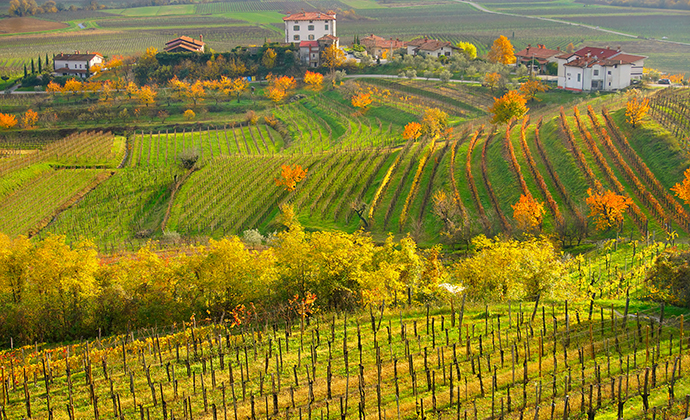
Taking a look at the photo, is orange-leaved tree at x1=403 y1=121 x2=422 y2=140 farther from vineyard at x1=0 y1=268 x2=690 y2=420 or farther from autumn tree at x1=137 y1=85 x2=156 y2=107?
autumn tree at x1=137 y1=85 x2=156 y2=107

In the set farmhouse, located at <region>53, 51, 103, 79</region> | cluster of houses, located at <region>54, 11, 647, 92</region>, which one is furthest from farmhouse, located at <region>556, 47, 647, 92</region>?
farmhouse, located at <region>53, 51, 103, 79</region>

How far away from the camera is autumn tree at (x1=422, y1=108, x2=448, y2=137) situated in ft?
309

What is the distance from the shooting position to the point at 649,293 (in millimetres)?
36875

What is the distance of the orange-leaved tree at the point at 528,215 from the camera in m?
57.1

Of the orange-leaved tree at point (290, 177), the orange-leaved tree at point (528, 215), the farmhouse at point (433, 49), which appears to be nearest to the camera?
the orange-leaved tree at point (528, 215)

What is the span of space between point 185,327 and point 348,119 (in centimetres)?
8201

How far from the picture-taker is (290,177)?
7975cm

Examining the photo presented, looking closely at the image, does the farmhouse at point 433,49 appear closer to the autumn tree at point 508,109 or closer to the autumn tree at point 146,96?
the autumn tree at point 146,96

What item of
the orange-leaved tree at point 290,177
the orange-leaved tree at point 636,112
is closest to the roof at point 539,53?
the orange-leaved tree at point 636,112

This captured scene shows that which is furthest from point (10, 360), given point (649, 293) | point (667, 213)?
point (667, 213)

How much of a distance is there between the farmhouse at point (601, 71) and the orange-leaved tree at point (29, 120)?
339 feet

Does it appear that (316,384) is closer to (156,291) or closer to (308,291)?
(308,291)

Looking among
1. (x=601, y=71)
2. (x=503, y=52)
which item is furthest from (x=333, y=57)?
(x=601, y=71)

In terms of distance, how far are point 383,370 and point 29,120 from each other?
125m
